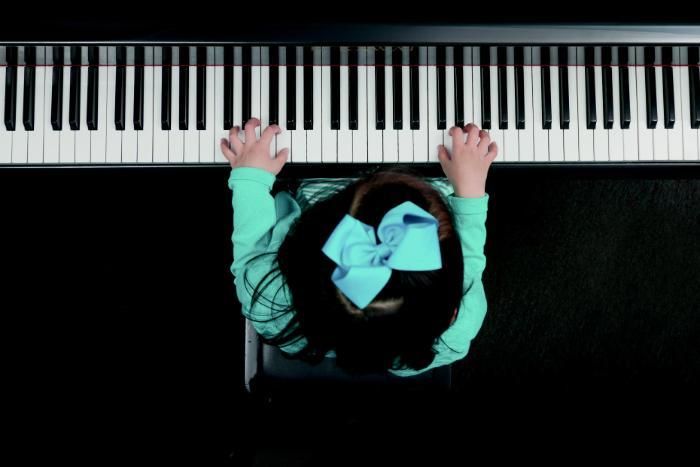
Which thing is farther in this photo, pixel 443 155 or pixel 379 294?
pixel 443 155

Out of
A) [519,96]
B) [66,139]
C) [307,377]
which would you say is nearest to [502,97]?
[519,96]

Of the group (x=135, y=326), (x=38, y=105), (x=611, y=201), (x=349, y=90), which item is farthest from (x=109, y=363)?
(x=611, y=201)

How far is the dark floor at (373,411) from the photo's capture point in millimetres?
2229

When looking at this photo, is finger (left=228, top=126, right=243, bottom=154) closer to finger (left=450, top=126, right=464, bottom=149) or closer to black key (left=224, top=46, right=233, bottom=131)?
black key (left=224, top=46, right=233, bottom=131)

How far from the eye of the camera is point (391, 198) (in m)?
1.22

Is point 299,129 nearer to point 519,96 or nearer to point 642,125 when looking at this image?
point 519,96

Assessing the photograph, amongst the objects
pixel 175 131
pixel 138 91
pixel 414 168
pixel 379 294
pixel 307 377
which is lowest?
pixel 307 377

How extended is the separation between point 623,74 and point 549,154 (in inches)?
11.1

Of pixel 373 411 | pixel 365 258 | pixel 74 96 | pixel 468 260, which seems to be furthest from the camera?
pixel 373 411

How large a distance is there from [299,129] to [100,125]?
544mm

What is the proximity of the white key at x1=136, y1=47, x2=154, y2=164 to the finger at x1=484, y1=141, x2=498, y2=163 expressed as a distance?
908 mm

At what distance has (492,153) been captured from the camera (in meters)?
1.58

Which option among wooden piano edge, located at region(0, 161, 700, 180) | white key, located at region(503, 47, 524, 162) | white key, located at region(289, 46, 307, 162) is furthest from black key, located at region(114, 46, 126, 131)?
white key, located at region(503, 47, 524, 162)

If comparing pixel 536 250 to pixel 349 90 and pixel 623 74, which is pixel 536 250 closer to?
pixel 623 74
